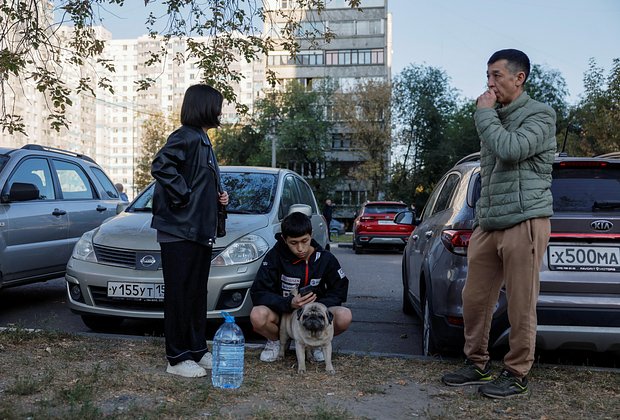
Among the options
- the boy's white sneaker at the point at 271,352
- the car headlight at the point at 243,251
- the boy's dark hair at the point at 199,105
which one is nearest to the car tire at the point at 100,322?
the car headlight at the point at 243,251

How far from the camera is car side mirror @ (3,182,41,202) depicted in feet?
22.4

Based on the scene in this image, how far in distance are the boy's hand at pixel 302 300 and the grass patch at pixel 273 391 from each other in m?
0.50

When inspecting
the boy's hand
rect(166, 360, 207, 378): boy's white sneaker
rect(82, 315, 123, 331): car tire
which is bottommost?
rect(82, 315, 123, 331): car tire

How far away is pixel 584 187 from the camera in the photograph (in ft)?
14.9

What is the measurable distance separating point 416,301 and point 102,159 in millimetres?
148657

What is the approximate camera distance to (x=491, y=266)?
413 centimetres

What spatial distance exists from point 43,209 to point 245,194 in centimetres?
261

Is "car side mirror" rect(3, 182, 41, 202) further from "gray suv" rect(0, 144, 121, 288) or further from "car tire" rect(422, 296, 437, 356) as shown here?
"car tire" rect(422, 296, 437, 356)

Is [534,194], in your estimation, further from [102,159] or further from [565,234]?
[102,159]

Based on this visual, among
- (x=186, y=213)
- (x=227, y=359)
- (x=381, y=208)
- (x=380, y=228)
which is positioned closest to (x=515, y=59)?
(x=186, y=213)

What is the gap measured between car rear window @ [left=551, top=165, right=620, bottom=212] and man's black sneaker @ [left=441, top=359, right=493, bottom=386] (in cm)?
125

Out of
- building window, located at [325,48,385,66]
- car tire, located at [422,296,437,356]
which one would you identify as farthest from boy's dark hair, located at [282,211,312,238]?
building window, located at [325,48,385,66]

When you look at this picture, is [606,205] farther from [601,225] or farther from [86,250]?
[86,250]

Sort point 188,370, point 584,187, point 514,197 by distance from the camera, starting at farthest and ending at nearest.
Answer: point 584,187, point 188,370, point 514,197
